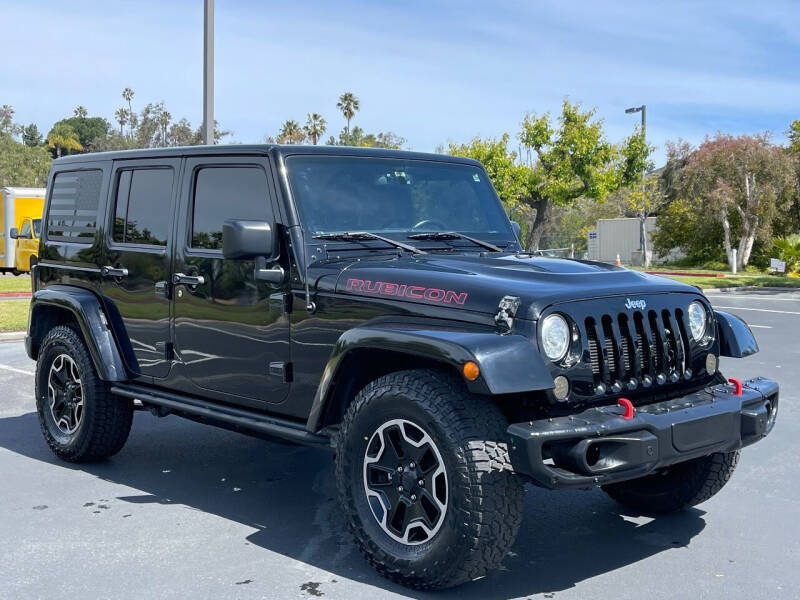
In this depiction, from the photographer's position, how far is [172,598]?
387 centimetres

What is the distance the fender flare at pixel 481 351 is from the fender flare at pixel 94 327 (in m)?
2.20

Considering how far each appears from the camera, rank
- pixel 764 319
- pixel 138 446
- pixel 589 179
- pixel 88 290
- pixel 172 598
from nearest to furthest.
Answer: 1. pixel 172 598
2. pixel 88 290
3. pixel 138 446
4. pixel 764 319
5. pixel 589 179

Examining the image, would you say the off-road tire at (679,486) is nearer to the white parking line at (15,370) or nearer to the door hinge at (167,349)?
the door hinge at (167,349)

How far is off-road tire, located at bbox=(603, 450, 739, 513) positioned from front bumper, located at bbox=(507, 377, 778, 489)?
0.61 meters

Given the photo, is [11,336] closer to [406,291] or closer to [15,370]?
[15,370]

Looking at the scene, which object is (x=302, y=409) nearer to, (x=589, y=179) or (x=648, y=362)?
(x=648, y=362)

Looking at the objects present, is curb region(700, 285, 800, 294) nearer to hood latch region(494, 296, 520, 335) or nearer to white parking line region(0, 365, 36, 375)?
white parking line region(0, 365, 36, 375)

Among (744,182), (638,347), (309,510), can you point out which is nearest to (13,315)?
(309,510)

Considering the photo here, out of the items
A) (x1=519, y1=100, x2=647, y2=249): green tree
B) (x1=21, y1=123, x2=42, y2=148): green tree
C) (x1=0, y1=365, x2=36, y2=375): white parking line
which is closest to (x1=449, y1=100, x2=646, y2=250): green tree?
(x1=519, y1=100, x2=647, y2=249): green tree

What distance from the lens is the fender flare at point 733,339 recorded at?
4.56 metres

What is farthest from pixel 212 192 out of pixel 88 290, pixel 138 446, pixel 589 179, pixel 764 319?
pixel 589 179

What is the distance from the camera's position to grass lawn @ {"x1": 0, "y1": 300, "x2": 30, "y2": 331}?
1352cm

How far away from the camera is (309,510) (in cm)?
514

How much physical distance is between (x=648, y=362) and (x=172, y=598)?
226 cm
